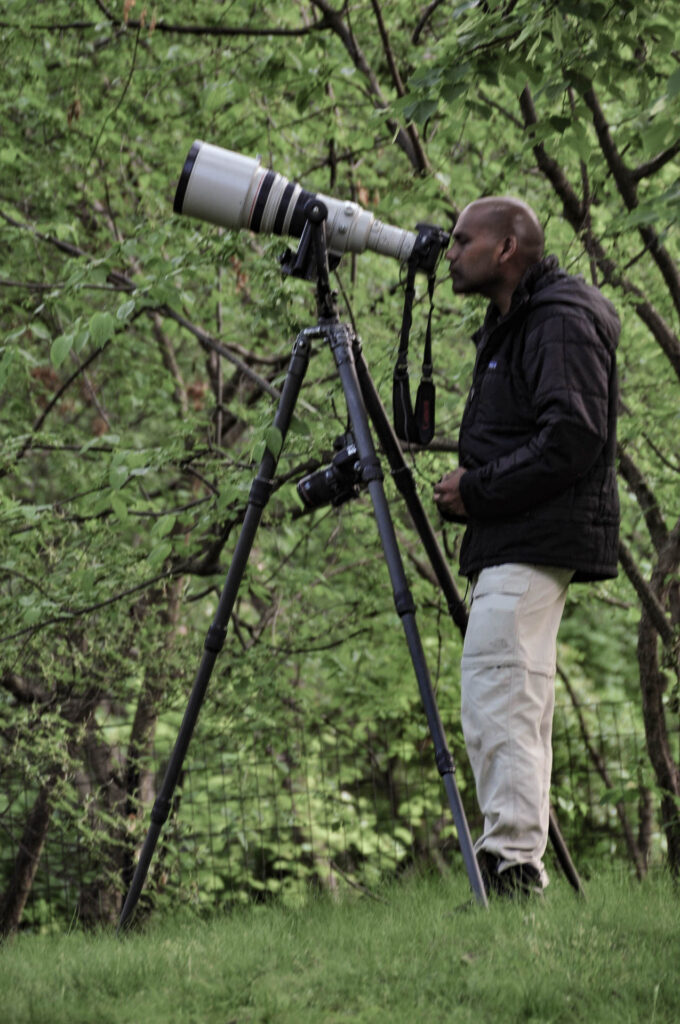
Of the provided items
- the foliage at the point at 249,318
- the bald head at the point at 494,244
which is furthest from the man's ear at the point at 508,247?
the foliage at the point at 249,318

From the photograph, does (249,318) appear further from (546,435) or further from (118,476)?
(546,435)

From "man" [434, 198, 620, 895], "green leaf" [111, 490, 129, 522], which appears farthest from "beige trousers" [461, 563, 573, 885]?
"green leaf" [111, 490, 129, 522]

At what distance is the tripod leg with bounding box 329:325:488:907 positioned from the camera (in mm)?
2476

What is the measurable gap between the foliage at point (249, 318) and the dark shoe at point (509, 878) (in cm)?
122

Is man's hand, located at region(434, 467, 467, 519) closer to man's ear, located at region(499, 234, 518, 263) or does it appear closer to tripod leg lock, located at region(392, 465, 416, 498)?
tripod leg lock, located at region(392, 465, 416, 498)

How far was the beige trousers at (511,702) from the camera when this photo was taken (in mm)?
2488

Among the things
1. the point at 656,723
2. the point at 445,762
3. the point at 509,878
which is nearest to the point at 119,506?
the point at 445,762

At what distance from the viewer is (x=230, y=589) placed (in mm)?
2893

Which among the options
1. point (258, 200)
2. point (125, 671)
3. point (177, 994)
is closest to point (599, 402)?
point (258, 200)

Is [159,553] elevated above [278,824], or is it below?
above

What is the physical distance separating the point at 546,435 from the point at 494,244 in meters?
0.57

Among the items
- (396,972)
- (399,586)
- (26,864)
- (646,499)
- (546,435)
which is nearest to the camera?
(396,972)

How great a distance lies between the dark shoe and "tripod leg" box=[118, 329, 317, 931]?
0.85 meters

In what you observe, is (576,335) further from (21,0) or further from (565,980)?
(21,0)
